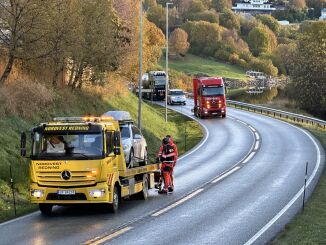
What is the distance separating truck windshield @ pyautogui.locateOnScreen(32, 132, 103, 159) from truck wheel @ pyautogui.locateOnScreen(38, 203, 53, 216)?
1.36 m

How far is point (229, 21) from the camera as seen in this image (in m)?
167

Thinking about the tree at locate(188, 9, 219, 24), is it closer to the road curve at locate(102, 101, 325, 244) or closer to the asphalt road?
the asphalt road

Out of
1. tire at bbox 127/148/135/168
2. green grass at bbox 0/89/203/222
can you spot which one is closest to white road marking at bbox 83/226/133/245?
green grass at bbox 0/89/203/222

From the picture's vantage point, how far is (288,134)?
43250 mm

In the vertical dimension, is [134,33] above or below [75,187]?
above

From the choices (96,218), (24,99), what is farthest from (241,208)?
(24,99)

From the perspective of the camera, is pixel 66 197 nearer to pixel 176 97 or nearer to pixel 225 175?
pixel 225 175

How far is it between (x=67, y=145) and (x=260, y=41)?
144 m

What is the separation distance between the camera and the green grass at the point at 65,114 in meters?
19.1

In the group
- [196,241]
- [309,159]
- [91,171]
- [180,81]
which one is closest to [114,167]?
[91,171]

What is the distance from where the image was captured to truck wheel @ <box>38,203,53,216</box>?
16.2m

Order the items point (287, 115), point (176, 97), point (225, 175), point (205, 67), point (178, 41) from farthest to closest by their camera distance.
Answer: point (178, 41) < point (205, 67) < point (176, 97) < point (287, 115) < point (225, 175)

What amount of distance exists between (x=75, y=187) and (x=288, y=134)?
29837mm

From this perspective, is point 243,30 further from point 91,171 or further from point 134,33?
point 91,171
